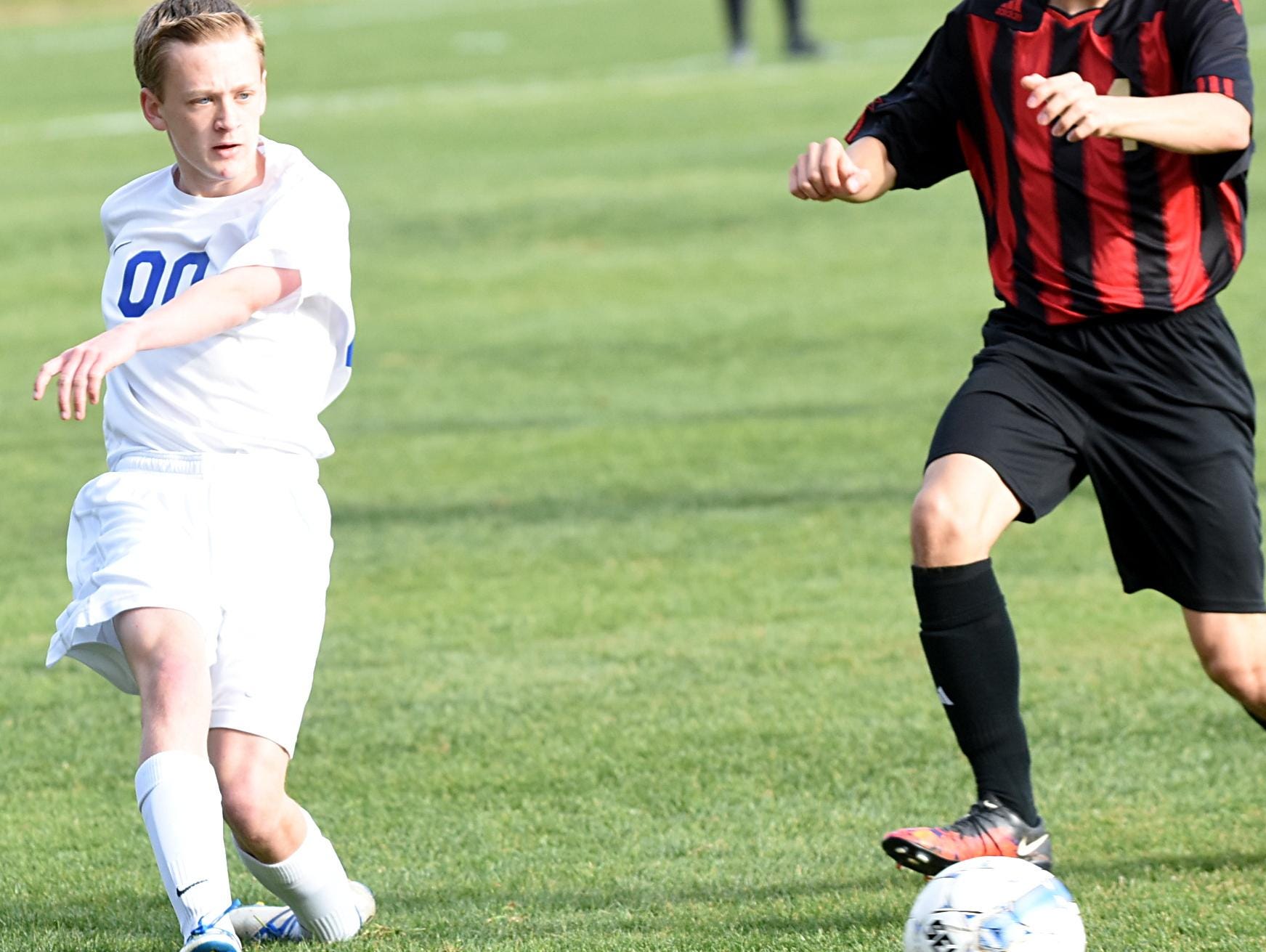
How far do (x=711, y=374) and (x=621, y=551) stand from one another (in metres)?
3.83

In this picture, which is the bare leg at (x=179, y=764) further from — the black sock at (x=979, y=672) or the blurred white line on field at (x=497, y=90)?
the blurred white line on field at (x=497, y=90)

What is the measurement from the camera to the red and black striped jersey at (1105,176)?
4.46 m

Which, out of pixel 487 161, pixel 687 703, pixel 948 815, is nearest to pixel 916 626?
pixel 687 703

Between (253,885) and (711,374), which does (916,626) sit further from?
(711,374)

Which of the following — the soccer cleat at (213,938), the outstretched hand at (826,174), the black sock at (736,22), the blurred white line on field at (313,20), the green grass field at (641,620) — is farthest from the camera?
the blurred white line on field at (313,20)

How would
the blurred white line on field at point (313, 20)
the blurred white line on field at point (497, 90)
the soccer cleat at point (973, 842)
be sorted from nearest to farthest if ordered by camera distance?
1. the soccer cleat at point (973, 842)
2. the blurred white line on field at point (497, 90)
3. the blurred white line on field at point (313, 20)

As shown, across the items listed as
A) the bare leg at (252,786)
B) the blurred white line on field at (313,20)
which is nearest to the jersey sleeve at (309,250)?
the bare leg at (252,786)

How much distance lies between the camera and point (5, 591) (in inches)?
313

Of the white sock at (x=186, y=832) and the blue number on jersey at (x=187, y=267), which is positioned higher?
the blue number on jersey at (x=187, y=267)

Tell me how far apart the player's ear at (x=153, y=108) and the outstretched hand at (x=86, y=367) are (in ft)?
1.88

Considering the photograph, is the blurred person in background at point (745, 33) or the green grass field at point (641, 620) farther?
the blurred person in background at point (745, 33)

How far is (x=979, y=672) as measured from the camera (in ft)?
14.6

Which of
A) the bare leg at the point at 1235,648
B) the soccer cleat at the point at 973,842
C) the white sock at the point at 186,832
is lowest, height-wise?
the soccer cleat at the point at 973,842

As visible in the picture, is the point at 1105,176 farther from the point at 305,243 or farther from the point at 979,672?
the point at 305,243
